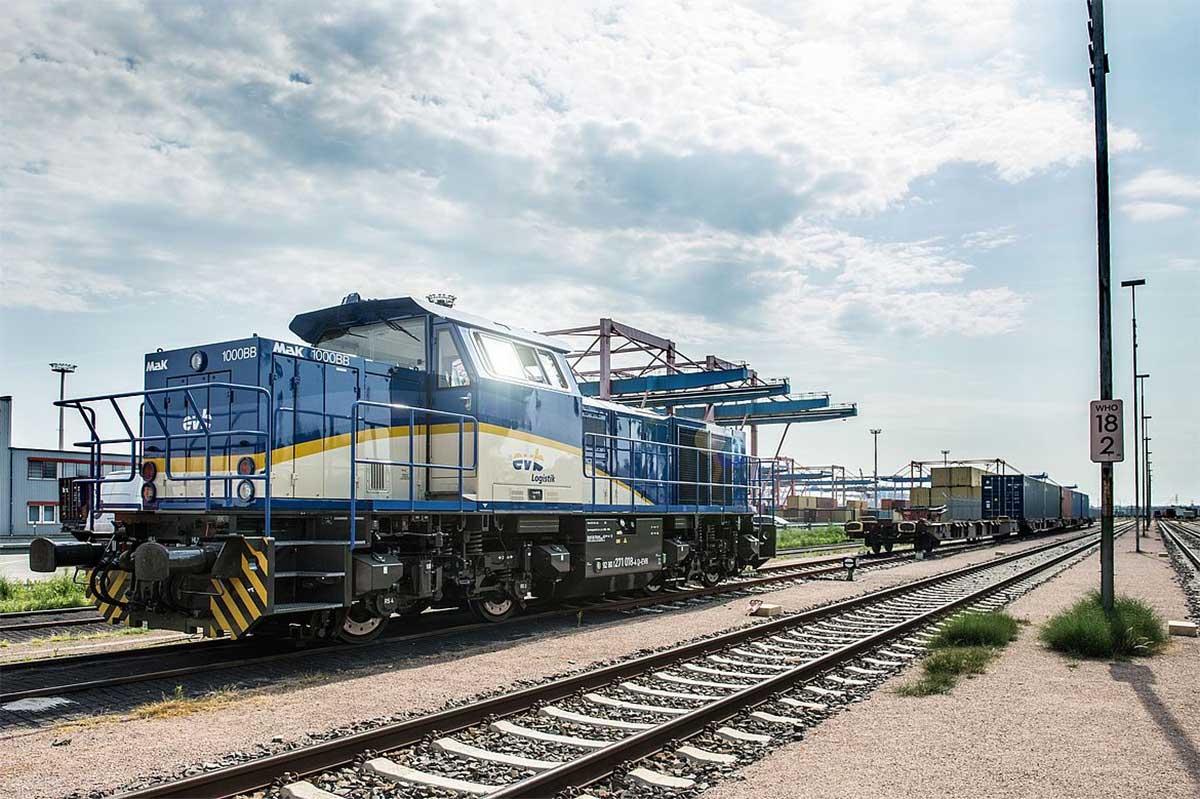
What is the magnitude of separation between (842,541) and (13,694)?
1427 inches

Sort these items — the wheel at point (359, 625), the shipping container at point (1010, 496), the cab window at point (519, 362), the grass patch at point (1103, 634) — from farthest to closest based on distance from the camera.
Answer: the shipping container at point (1010, 496) → the cab window at point (519, 362) → the grass patch at point (1103, 634) → the wheel at point (359, 625)

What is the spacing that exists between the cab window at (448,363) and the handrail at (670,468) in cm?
244

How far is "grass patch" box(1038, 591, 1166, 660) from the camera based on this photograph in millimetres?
9797

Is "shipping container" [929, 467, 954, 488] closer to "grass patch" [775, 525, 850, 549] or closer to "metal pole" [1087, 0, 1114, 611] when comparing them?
"grass patch" [775, 525, 850, 549]

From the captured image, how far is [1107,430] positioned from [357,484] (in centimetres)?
907

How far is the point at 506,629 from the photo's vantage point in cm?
1133

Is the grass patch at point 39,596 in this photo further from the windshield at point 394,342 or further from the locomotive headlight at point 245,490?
the locomotive headlight at point 245,490

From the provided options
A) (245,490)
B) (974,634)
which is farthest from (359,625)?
(974,634)

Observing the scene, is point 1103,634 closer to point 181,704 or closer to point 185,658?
point 181,704

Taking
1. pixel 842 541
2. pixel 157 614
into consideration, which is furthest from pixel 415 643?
pixel 842 541

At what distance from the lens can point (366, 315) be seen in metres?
10.8

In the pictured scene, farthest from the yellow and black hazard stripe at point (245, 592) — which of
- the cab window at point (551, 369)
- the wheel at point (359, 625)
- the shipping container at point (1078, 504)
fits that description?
the shipping container at point (1078, 504)

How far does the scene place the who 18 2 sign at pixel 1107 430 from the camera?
11.4 m

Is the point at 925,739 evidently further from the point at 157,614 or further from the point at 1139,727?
the point at 157,614
